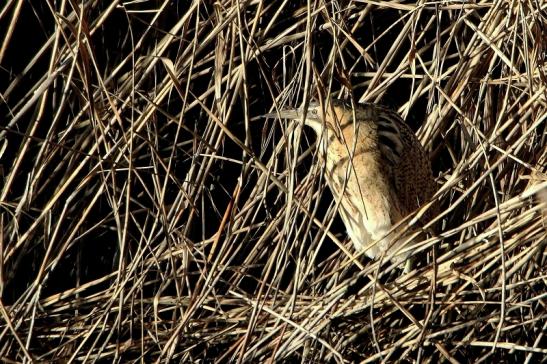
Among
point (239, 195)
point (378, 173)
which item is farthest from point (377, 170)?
point (239, 195)

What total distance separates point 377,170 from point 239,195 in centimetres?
61

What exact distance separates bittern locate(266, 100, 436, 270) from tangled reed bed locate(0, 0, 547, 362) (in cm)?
9

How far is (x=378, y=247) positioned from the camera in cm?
297

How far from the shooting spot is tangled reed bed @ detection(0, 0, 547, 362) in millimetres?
2316

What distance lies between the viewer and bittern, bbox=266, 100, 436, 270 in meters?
2.84

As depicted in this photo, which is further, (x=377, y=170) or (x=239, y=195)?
(x=377, y=170)

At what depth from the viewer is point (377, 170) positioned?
2.93 meters

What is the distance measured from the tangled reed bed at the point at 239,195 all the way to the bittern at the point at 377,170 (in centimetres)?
9

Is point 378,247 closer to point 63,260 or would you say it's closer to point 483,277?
point 483,277

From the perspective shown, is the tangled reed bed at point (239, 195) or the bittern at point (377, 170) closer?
the tangled reed bed at point (239, 195)

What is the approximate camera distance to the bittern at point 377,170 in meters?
2.84

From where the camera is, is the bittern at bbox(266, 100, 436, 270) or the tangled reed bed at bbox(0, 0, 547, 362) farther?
the bittern at bbox(266, 100, 436, 270)

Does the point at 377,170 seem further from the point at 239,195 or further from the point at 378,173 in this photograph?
the point at 239,195

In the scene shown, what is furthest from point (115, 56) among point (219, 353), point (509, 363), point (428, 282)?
point (509, 363)
